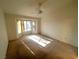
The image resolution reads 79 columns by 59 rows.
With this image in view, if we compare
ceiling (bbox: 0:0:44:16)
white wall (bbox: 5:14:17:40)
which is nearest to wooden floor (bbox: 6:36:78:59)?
white wall (bbox: 5:14:17:40)

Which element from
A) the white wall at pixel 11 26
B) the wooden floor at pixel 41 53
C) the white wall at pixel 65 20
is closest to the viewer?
the wooden floor at pixel 41 53

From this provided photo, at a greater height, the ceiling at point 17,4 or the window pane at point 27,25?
the ceiling at point 17,4

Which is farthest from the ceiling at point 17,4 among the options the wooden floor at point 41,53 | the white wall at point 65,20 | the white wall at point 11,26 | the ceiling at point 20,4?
the wooden floor at point 41,53

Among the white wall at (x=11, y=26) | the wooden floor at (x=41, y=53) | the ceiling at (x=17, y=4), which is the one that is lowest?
the wooden floor at (x=41, y=53)

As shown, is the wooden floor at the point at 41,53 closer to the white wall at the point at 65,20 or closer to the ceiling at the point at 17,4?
the white wall at the point at 65,20

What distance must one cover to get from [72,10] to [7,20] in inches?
169

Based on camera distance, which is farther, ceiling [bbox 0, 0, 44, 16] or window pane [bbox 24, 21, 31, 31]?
window pane [bbox 24, 21, 31, 31]

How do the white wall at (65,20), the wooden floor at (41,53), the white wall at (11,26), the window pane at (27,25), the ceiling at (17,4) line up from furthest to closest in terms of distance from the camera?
the window pane at (27,25) < the white wall at (11,26) < the white wall at (65,20) < the ceiling at (17,4) < the wooden floor at (41,53)

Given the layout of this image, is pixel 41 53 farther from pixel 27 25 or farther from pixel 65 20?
pixel 27 25

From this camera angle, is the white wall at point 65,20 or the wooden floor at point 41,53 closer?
the wooden floor at point 41,53

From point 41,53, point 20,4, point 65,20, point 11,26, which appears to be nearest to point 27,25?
point 11,26

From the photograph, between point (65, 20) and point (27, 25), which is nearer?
point (65, 20)

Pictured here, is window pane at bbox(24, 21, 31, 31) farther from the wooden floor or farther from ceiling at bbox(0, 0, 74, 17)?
the wooden floor

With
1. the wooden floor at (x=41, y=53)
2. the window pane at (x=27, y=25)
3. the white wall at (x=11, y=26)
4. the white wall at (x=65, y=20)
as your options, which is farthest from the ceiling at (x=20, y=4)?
the window pane at (x=27, y=25)
